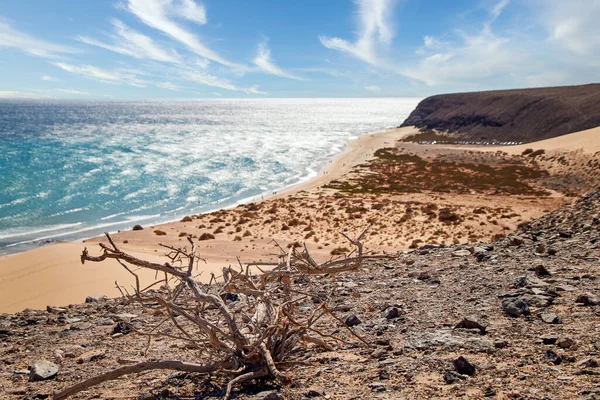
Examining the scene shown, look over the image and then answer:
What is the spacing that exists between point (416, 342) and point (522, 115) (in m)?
89.4

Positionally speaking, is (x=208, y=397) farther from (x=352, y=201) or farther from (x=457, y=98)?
(x=457, y=98)

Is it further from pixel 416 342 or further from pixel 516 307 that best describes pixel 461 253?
pixel 416 342

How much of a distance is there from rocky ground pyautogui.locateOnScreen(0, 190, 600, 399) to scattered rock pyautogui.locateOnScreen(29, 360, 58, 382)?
0.01 m

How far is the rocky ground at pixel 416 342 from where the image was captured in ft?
12.6

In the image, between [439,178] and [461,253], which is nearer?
[461,253]

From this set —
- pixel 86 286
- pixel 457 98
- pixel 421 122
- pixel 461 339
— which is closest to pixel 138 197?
pixel 86 286

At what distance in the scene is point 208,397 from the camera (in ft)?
13.1

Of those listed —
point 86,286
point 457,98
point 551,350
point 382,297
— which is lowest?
point 86,286

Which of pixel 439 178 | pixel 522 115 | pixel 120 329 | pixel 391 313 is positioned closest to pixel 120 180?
pixel 439 178

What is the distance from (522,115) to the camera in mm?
81438

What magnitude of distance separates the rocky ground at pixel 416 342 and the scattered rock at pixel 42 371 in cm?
1

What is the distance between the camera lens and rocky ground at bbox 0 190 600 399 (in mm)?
3834

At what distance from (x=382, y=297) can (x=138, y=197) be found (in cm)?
3166

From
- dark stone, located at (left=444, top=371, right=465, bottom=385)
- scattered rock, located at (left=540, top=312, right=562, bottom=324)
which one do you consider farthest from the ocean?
scattered rock, located at (left=540, top=312, right=562, bottom=324)
